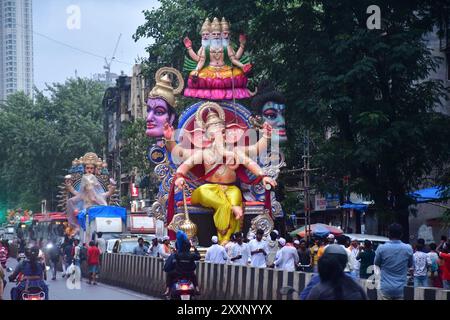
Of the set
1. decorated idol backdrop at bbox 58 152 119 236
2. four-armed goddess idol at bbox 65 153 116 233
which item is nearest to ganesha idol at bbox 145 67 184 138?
decorated idol backdrop at bbox 58 152 119 236

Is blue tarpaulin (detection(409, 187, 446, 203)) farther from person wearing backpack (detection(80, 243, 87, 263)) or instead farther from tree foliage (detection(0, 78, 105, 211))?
tree foliage (detection(0, 78, 105, 211))

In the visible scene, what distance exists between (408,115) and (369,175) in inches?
84.7

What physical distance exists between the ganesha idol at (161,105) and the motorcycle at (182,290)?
15.5 m

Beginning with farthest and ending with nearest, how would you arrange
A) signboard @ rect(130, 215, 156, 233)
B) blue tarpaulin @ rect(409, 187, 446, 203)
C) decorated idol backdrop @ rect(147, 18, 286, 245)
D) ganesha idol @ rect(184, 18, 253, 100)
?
signboard @ rect(130, 215, 156, 233), ganesha idol @ rect(184, 18, 253, 100), decorated idol backdrop @ rect(147, 18, 286, 245), blue tarpaulin @ rect(409, 187, 446, 203)

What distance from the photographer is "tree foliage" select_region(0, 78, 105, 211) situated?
73.9 meters

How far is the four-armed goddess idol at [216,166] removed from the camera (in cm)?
3091

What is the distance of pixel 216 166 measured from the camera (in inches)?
1234

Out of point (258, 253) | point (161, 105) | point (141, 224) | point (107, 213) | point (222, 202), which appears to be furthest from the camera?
point (141, 224)

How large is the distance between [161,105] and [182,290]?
1658 centimetres

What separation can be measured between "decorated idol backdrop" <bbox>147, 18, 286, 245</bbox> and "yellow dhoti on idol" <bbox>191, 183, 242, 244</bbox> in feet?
0.10

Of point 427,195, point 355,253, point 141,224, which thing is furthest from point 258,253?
point 141,224

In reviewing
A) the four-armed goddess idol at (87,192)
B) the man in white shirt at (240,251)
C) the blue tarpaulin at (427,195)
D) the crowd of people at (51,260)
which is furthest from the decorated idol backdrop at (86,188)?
the man in white shirt at (240,251)

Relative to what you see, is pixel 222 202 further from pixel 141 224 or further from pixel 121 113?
pixel 121 113
